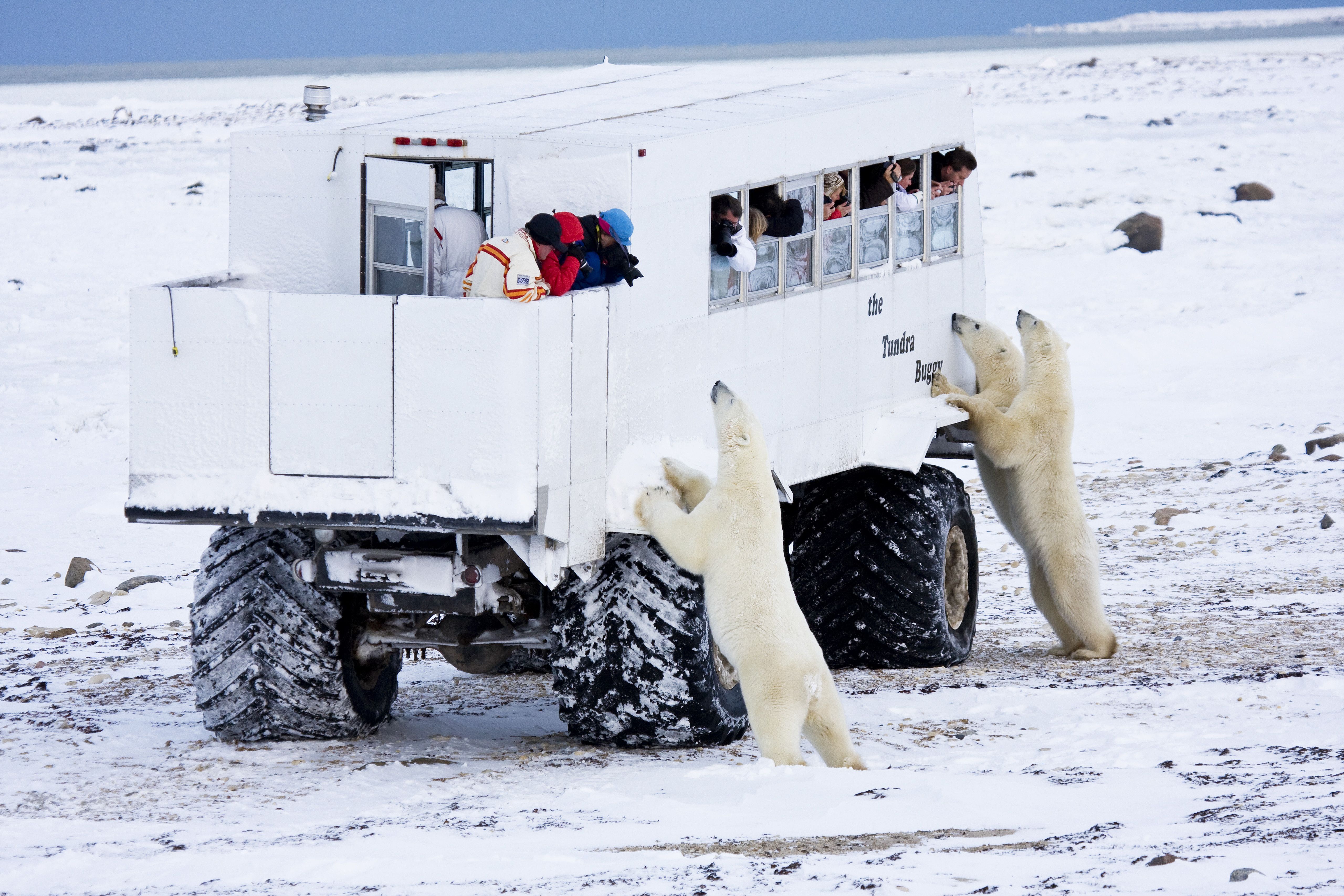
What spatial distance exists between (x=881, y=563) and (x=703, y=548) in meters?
1.92

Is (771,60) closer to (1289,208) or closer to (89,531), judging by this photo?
(1289,208)

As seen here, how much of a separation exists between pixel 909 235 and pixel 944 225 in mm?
412

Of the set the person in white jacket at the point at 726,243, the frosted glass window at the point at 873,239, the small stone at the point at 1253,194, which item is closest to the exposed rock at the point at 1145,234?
the small stone at the point at 1253,194

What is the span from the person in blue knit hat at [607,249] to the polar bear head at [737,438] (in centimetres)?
59

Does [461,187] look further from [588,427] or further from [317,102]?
[588,427]

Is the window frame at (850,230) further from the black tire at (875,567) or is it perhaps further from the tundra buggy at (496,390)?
the black tire at (875,567)

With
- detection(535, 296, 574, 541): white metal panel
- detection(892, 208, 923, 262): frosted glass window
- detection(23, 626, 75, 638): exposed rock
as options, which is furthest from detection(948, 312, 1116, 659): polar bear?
detection(23, 626, 75, 638): exposed rock

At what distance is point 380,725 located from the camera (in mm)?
6918

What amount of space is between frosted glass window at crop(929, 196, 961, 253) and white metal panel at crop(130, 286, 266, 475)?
3.71 m

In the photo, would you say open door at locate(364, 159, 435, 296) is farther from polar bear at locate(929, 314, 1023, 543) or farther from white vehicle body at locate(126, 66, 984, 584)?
polar bear at locate(929, 314, 1023, 543)

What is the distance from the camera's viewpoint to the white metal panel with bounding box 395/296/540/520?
17.9 feet

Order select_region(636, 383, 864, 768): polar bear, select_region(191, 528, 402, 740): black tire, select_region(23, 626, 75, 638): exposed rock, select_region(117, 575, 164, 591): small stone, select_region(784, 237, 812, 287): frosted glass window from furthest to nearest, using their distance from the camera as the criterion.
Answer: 1. select_region(117, 575, 164, 591): small stone
2. select_region(23, 626, 75, 638): exposed rock
3. select_region(784, 237, 812, 287): frosted glass window
4. select_region(191, 528, 402, 740): black tire
5. select_region(636, 383, 864, 768): polar bear

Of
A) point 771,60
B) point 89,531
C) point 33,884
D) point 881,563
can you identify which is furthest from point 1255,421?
point 771,60

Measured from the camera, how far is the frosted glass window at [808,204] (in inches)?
277
